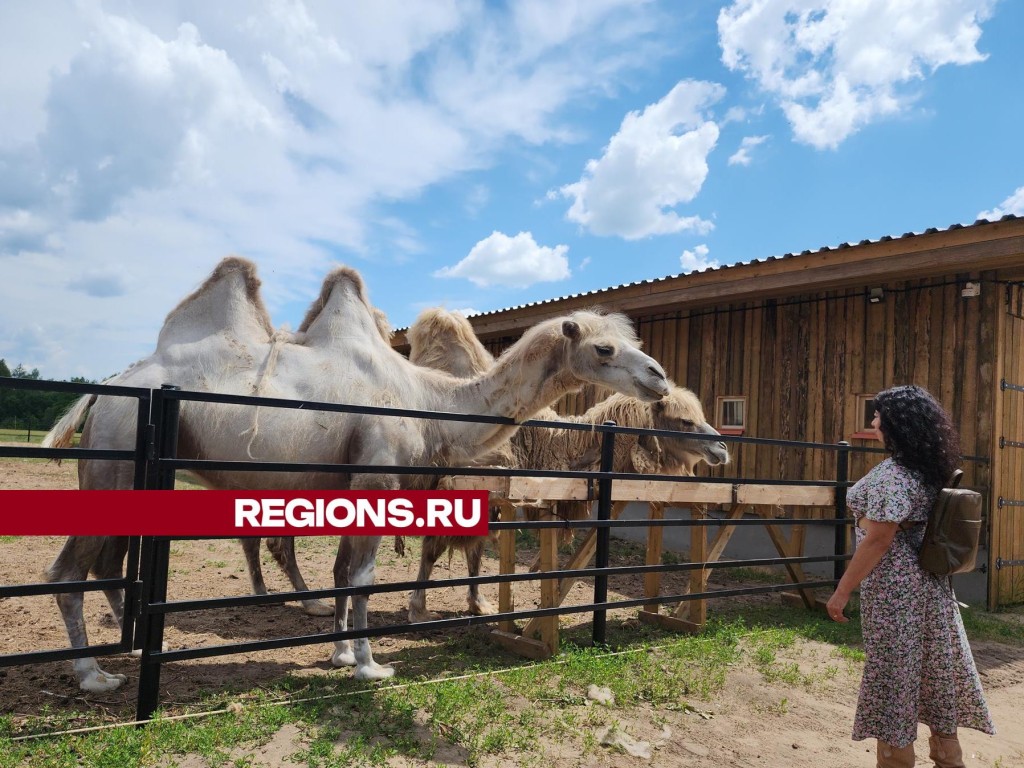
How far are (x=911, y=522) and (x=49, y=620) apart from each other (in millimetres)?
4945

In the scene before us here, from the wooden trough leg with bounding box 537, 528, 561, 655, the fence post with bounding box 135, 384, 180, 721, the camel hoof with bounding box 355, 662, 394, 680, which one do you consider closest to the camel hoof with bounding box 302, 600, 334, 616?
the camel hoof with bounding box 355, 662, 394, 680

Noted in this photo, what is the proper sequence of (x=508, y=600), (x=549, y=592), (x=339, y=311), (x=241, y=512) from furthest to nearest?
(x=508, y=600) → (x=339, y=311) → (x=549, y=592) → (x=241, y=512)

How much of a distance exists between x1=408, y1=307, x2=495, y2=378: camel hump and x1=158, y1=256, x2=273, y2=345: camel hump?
1.67m

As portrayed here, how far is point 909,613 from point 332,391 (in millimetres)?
3155

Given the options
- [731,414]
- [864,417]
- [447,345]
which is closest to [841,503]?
[864,417]

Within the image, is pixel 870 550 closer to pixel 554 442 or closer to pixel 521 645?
pixel 521 645

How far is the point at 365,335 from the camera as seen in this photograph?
15.3 ft

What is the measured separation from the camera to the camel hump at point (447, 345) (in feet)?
20.0

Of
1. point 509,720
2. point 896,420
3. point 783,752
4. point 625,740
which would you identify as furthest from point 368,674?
point 896,420

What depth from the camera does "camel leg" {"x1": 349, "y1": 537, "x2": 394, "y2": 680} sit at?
3.79m

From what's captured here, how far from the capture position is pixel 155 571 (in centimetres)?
311

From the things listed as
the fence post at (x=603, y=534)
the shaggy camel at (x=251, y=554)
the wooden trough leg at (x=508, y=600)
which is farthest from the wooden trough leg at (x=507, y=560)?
the shaggy camel at (x=251, y=554)

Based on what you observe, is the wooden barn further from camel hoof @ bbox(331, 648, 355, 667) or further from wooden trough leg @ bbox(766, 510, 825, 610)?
camel hoof @ bbox(331, 648, 355, 667)

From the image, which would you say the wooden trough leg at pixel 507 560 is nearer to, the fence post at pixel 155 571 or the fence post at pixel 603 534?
the fence post at pixel 603 534
